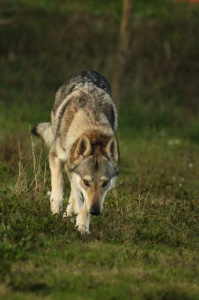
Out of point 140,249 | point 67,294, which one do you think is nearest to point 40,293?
point 67,294

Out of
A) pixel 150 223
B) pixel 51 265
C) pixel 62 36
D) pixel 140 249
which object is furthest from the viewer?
pixel 62 36

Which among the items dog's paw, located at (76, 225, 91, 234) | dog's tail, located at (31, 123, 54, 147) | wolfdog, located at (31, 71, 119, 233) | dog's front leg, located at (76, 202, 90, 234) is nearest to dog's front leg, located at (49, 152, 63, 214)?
wolfdog, located at (31, 71, 119, 233)

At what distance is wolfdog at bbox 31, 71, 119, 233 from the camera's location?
17.5 ft

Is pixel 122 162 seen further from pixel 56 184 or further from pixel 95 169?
pixel 95 169

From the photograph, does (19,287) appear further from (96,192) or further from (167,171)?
(167,171)

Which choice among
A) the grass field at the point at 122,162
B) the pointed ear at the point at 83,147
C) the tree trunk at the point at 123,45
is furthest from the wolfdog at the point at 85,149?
the tree trunk at the point at 123,45

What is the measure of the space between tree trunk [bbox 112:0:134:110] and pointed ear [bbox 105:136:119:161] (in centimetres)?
897

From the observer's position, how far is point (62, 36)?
1914 centimetres

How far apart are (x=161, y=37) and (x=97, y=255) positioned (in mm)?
17021

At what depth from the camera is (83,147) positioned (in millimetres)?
5473

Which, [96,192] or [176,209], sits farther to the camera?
[176,209]

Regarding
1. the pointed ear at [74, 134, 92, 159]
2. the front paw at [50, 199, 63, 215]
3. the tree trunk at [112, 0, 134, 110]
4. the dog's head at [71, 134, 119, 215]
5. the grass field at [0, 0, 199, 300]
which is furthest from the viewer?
the tree trunk at [112, 0, 134, 110]

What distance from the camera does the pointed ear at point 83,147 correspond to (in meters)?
5.33

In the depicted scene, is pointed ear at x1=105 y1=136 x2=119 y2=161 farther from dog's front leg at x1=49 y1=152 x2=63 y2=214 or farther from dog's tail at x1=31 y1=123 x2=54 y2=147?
dog's tail at x1=31 y1=123 x2=54 y2=147
